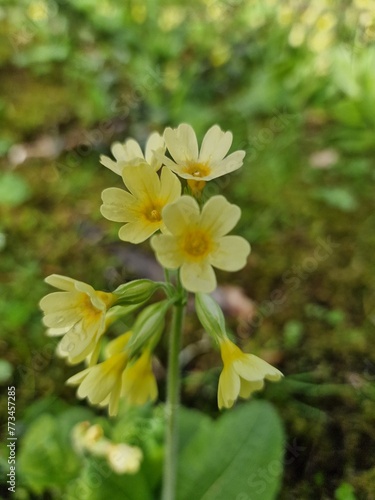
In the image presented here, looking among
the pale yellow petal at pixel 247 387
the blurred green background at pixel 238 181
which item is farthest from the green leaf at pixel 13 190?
the pale yellow petal at pixel 247 387

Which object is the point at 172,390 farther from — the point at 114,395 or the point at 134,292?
the point at 134,292

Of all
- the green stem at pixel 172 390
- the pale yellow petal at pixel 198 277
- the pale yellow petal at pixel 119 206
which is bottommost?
the green stem at pixel 172 390

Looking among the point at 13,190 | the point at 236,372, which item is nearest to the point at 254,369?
the point at 236,372

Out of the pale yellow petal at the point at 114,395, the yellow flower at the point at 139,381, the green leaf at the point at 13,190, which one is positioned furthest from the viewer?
the green leaf at the point at 13,190

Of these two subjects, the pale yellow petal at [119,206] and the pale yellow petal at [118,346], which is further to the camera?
the pale yellow petal at [118,346]

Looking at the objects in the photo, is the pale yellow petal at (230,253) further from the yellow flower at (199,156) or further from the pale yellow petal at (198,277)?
the yellow flower at (199,156)

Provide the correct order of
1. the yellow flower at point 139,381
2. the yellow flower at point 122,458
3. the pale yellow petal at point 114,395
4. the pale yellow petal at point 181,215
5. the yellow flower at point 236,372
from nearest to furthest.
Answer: the pale yellow petal at point 181,215 < the yellow flower at point 236,372 < the pale yellow petal at point 114,395 < the yellow flower at point 139,381 < the yellow flower at point 122,458

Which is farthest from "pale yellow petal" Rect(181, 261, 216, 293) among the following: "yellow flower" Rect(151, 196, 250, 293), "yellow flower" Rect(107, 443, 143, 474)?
"yellow flower" Rect(107, 443, 143, 474)
